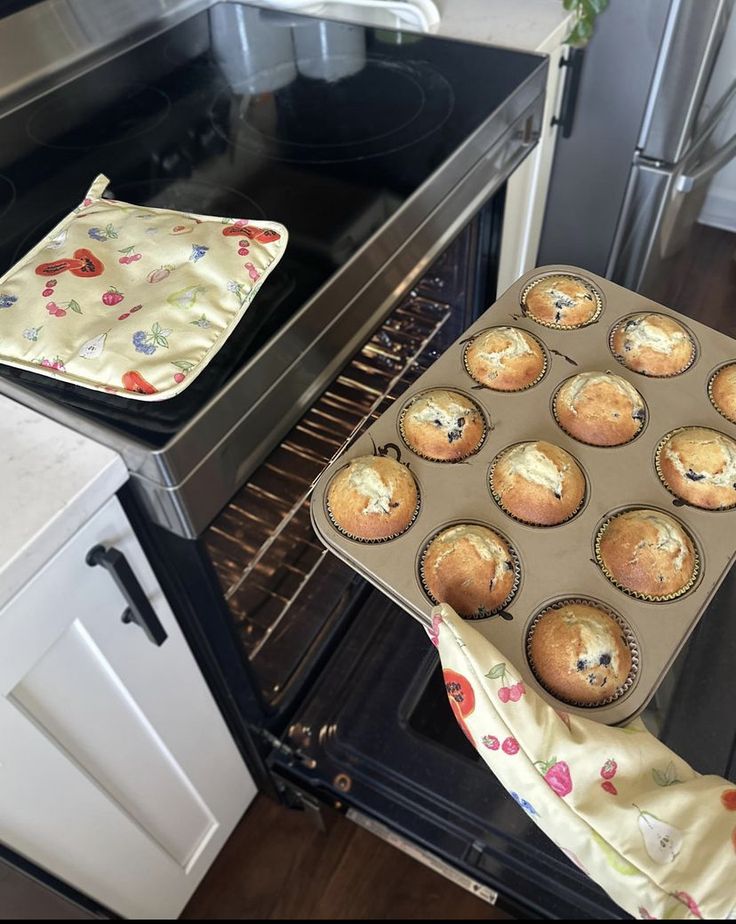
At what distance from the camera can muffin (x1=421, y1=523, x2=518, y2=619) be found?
0.57 meters

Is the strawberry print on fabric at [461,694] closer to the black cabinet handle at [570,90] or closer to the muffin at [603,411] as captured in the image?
the muffin at [603,411]

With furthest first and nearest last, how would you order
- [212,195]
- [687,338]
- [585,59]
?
[585,59] → [212,195] → [687,338]

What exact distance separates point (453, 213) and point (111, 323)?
0.44 meters

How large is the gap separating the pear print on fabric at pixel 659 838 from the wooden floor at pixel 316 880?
0.81m

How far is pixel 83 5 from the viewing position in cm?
101

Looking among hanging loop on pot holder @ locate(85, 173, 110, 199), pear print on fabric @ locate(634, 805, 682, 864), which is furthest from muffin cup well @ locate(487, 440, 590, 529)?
hanging loop on pot holder @ locate(85, 173, 110, 199)

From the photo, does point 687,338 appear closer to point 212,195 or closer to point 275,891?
point 212,195

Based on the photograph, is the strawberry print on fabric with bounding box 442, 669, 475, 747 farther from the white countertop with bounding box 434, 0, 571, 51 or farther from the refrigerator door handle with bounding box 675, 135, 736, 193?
the refrigerator door handle with bounding box 675, 135, 736, 193

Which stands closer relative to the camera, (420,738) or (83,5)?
(420,738)

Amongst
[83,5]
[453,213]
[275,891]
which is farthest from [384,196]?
[275,891]

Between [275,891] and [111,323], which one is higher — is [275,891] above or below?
below

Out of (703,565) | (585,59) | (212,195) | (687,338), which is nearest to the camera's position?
(703,565)

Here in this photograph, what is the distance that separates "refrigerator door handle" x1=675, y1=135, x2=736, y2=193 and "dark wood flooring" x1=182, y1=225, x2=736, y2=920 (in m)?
0.10

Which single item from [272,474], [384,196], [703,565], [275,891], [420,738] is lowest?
[275,891]
